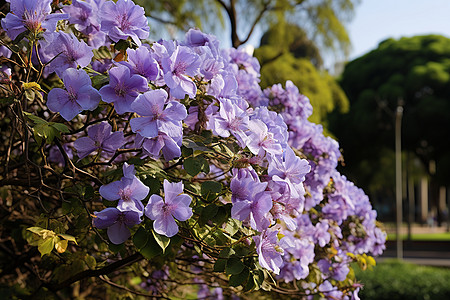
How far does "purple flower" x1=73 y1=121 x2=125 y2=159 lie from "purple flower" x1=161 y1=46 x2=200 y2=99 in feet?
0.77

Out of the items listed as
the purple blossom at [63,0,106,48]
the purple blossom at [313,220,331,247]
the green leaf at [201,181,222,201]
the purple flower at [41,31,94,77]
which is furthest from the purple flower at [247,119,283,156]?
the purple blossom at [313,220,331,247]

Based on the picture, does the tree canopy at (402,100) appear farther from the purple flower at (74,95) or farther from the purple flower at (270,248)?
the purple flower at (74,95)

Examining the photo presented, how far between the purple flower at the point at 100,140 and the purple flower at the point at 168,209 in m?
0.29

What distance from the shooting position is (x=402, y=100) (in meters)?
21.6

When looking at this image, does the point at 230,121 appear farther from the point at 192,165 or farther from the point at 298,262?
the point at 298,262

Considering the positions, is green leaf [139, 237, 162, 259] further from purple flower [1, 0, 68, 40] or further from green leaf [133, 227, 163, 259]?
purple flower [1, 0, 68, 40]

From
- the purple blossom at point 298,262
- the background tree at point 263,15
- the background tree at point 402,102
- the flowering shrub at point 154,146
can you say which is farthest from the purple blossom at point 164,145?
the background tree at point 402,102

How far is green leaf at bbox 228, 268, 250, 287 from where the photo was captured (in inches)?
52.6

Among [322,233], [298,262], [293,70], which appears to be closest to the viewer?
[298,262]

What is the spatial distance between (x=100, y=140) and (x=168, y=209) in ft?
1.18

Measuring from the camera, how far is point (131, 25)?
1526 mm

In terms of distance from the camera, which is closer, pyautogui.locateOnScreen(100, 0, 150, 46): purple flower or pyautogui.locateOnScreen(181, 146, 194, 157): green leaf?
pyautogui.locateOnScreen(181, 146, 194, 157): green leaf

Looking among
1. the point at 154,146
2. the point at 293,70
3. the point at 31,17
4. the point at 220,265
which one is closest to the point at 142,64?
the point at 154,146

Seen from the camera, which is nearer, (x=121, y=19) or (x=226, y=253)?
(x=226, y=253)
